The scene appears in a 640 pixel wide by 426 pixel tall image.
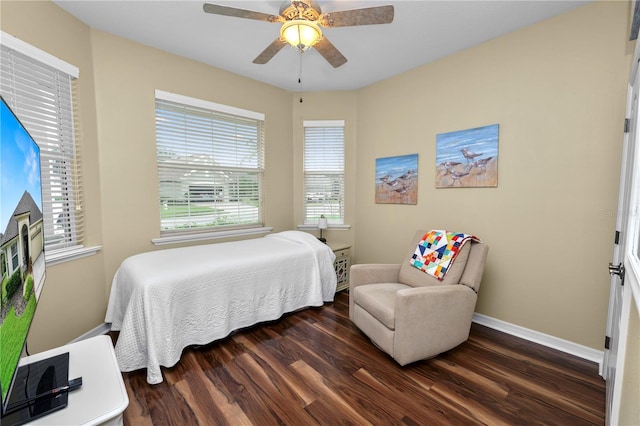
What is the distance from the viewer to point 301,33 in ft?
5.85

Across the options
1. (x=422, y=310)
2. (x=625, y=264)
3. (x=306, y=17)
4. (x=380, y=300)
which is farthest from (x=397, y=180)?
(x=625, y=264)

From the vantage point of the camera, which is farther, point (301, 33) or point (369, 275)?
point (369, 275)

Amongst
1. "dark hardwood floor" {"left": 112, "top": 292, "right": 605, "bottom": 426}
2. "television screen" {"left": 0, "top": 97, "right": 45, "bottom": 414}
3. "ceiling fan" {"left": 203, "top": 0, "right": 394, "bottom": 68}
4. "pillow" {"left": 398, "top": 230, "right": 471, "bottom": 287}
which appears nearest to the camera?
"television screen" {"left": 0, "top": 97, "right": 45, "bottom": 414}

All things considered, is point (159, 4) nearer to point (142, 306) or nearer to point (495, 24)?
point (142, 306)

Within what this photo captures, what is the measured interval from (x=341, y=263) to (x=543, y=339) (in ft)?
6.87

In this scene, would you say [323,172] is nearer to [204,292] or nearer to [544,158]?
[204,292]

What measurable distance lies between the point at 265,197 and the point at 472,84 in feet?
9.09

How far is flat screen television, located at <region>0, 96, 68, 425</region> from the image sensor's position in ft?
2.49

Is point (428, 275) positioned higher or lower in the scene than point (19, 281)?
lower

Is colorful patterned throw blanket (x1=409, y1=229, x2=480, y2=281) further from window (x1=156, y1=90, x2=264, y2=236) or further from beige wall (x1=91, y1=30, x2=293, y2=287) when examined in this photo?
beige wall (x1=91, y1=30, x2=293, y2=287)

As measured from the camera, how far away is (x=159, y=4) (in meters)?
2.09

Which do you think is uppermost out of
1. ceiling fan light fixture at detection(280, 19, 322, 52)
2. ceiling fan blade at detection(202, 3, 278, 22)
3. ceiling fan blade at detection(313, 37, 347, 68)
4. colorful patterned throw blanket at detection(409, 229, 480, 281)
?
ceiling fan blade at detection(202, 3, 278, 22)

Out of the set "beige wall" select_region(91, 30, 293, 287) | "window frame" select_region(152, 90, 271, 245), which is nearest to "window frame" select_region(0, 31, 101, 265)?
"beige wall" select_region(91, 30, 293, 287)

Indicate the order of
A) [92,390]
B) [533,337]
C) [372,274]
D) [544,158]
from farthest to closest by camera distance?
[372,274] < [533,337] < [544,158] < [92,390]
